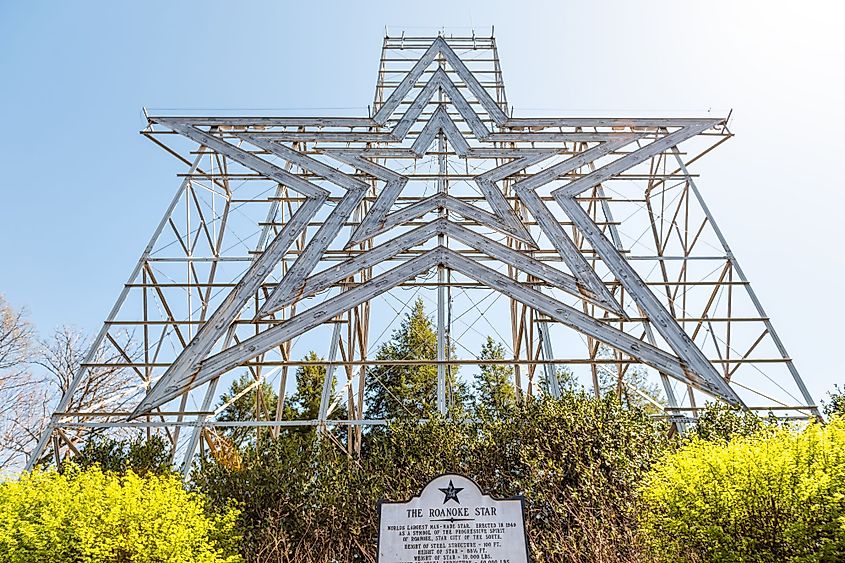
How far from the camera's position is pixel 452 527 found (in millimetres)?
7273

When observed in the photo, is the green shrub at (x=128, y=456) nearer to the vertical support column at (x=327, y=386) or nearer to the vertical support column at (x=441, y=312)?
the vertical support column at (x=327, y=386)

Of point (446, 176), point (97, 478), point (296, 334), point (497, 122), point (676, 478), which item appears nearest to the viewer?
point (676, 478)

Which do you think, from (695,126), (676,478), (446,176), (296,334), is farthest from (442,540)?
(695,126)

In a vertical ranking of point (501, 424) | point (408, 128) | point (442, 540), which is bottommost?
point (442, 540)

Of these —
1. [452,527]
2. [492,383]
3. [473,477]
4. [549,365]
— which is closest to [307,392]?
[492,383]

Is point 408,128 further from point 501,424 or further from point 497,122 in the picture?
point 501,424

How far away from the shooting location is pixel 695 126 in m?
15.6

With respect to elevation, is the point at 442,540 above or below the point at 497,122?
below

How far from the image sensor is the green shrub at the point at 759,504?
22.8ft

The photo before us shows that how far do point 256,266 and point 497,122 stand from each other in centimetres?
687

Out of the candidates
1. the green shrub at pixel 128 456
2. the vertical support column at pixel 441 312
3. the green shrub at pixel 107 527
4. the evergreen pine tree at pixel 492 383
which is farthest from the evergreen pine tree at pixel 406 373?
the green shrub at pixel 107 527

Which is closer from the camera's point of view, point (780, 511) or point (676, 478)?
point (780, 511)

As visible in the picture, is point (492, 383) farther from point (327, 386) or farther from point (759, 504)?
point (759, 504)

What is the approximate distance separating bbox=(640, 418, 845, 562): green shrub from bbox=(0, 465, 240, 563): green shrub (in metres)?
5.46
